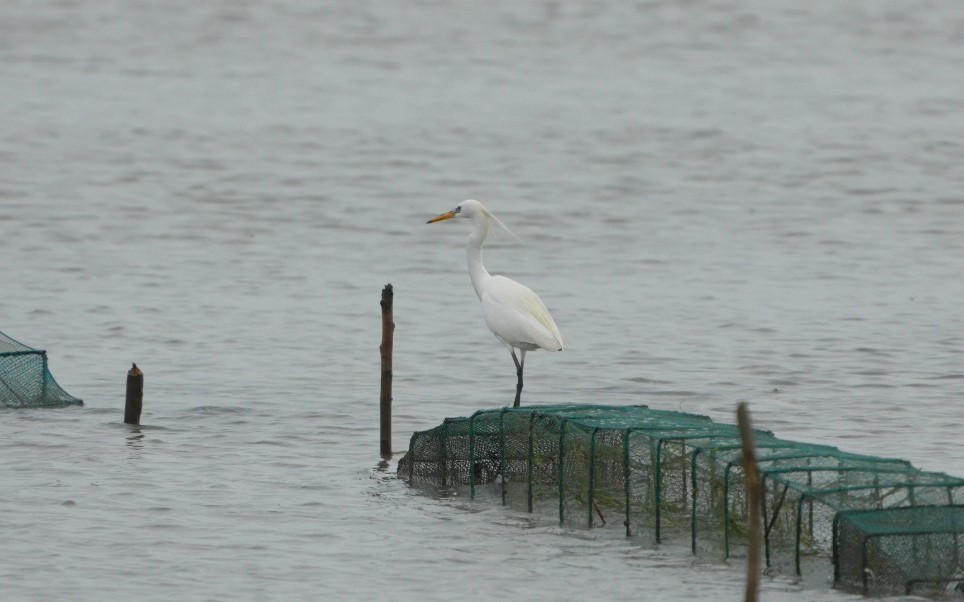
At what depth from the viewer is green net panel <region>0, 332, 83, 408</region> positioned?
17828 millimetres

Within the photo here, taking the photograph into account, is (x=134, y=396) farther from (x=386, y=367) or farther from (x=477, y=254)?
(x=477, y=254)

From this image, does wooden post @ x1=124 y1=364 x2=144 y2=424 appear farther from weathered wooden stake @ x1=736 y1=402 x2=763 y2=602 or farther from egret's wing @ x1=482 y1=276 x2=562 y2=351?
weathered wooden stake @ x1=736 y1=402 x2=763 y2=602

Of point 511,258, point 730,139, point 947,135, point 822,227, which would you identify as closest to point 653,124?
point 730,139

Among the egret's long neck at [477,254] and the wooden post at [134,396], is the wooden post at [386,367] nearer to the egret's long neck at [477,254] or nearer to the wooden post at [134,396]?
the egret's long neck at [477,254]

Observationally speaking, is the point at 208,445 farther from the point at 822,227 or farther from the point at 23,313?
the point at 822,227

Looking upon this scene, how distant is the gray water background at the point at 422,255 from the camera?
1380 cm

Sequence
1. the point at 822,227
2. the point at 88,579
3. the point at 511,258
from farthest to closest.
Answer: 1. the point at 822,227
2. the point at 511,258
3. the point at 88,579

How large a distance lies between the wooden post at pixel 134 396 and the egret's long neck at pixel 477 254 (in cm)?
362

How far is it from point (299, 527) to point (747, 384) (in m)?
8.96

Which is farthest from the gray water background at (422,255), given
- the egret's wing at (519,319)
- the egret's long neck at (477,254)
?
the egret's long neck at (477,254)

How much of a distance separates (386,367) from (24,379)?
14.9 feet

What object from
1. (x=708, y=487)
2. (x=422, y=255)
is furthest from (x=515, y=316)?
(x=422, y=255)

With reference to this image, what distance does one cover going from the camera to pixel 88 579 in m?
12.5

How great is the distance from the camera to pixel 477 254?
17.5m
